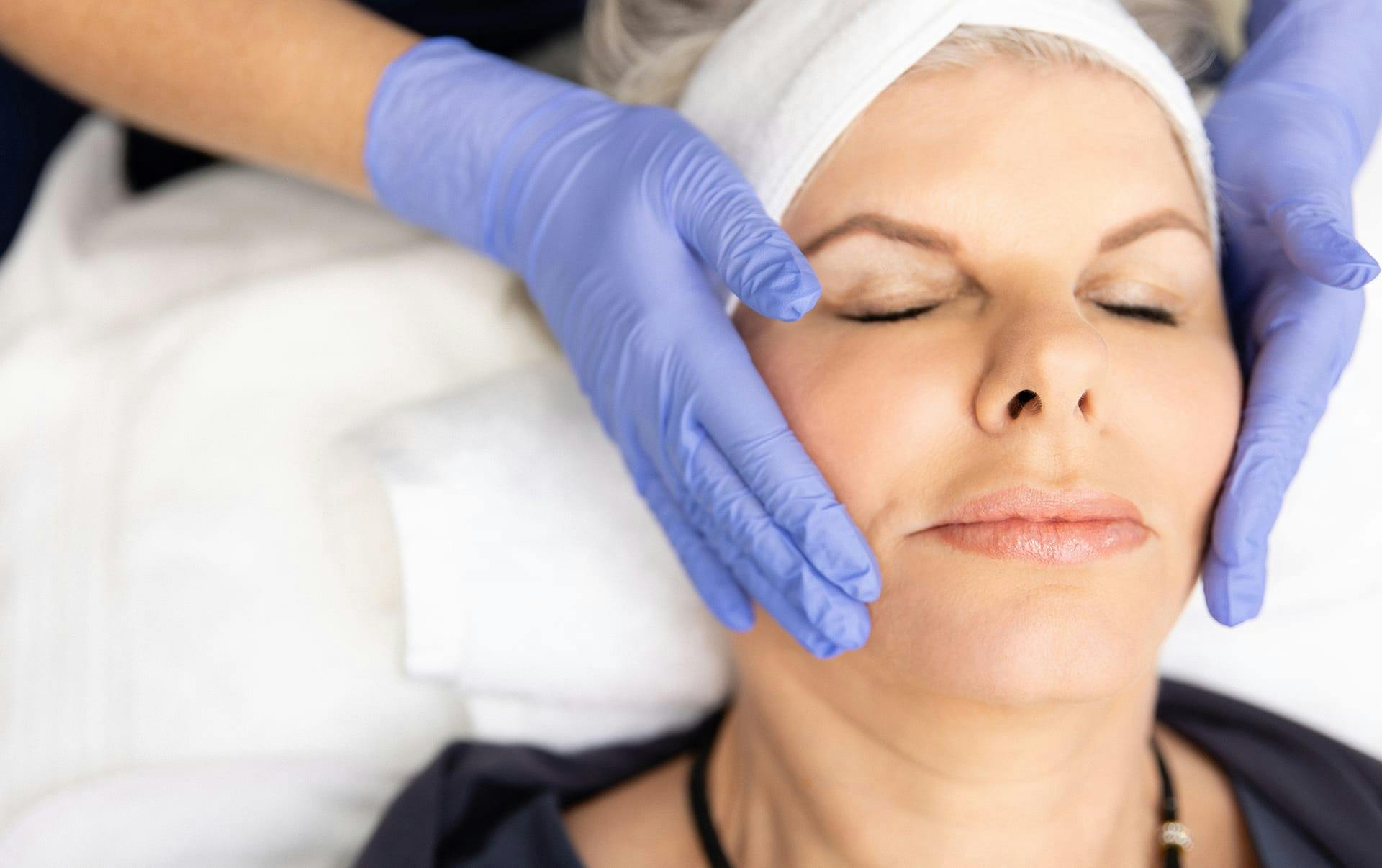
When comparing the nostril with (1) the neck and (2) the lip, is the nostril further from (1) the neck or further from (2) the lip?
(1) the neck

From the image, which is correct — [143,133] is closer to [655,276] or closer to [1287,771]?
[655,276]

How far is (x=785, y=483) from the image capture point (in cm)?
107

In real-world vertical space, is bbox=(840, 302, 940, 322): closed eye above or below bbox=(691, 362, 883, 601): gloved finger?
above

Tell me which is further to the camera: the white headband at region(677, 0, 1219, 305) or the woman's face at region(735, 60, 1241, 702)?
the white headband at region(677, 0, 1219, 305)

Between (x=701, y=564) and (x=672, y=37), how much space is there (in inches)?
27.0

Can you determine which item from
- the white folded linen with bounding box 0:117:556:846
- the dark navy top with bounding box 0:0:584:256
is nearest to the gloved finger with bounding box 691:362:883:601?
the white folded linen with bounding box 0:117:556:846

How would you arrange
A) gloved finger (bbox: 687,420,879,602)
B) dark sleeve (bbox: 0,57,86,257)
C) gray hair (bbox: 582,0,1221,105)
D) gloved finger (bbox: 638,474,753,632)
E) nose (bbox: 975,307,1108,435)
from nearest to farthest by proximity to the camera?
nose (bbox: 975,307,1108,435), gloved finger (bbox: 687,420,879,602), gloved finger (bbox: 638,474,753,632), gray hair (bbox: 582,0,1221,105), dark sleeve (bbox: 0,57,86,257)

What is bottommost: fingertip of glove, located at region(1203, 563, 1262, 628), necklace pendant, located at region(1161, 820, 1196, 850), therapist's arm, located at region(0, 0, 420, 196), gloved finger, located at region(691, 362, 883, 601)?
necklace pendant, located at region(1161, 820, 1196, 850)

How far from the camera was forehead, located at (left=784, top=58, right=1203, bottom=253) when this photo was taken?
1105 millimetres

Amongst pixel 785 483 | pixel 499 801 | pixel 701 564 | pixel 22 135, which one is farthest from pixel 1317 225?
pixel 22 135

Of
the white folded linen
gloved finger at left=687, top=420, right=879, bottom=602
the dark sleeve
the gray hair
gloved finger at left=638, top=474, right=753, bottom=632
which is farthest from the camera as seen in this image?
the dark sleeve

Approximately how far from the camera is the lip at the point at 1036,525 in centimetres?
102

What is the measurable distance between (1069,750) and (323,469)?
988mm

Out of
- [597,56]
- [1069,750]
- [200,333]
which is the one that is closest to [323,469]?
[200,333]
